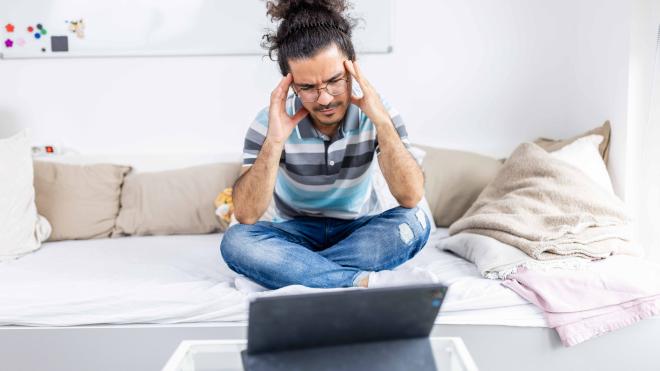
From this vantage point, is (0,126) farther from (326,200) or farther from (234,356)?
(234,356)

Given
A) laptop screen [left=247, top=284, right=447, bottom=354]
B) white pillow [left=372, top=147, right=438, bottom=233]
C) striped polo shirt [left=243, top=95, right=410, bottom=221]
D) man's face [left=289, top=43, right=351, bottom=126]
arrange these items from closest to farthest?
laptop screen [left=247, top=284, right=447, bottom=354], man's face [left=289, top=43, right=351, bottom=126], striped polo shirt [left=243, top=95, right=410, bottom=221], white pillow [left=372, top=147, right=438, bottom=233]

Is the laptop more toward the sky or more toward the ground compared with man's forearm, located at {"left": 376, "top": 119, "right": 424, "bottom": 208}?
more toward the ground

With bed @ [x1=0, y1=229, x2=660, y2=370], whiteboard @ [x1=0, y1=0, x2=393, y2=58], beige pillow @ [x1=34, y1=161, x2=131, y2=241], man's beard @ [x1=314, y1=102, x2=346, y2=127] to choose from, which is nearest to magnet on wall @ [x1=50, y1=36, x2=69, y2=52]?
whiteboard @ [x1=0, y1=0, x2=393, y2=58]

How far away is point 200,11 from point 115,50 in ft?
1.36

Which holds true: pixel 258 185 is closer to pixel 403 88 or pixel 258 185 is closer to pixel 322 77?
pixel 322 77

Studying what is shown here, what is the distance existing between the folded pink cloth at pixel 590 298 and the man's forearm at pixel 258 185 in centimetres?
70

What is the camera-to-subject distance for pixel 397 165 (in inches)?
64.4

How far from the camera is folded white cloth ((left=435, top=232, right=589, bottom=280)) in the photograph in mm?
1715

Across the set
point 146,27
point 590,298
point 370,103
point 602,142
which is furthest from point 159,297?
point 602,142

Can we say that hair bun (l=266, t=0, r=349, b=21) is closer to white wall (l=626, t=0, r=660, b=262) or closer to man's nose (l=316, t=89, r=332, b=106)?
man's nose (l=316, t=89, r=332, b=106)

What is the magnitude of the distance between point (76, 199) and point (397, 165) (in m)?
1.44

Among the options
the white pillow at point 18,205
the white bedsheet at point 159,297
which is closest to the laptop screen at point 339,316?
the white bedsheet at point 159,297

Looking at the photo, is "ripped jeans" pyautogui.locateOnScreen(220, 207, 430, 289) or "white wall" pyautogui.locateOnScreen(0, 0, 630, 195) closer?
"ripped jeans" pyautogui.locateOnScreen(220, 207, 430, 289)

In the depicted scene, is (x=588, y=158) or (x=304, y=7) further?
(x=588, y=158)
